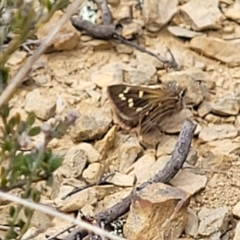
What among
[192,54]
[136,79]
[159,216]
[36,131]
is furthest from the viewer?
[192,54]

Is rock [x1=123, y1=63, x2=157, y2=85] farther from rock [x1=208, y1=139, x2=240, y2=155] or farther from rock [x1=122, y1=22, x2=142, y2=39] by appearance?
rock [x1=208, y1=139, x2=240, y2=155]

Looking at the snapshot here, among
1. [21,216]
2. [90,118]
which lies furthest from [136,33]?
[21,216]

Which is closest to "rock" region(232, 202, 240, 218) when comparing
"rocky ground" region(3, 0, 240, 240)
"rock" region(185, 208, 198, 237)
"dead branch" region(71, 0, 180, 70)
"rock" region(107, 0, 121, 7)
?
"rocky ground" region(3, 0, 240, 240)

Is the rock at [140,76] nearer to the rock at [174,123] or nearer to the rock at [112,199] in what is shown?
the rock at [174,123]

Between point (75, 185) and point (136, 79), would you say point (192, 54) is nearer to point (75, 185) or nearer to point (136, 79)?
point (136, 79)

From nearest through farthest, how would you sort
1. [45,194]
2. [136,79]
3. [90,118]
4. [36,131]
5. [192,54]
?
[36,131] → [45,194] → [90,118] → [136,79] → [192,54]

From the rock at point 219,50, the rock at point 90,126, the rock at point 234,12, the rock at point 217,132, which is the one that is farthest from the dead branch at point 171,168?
the rock at point 234,12
